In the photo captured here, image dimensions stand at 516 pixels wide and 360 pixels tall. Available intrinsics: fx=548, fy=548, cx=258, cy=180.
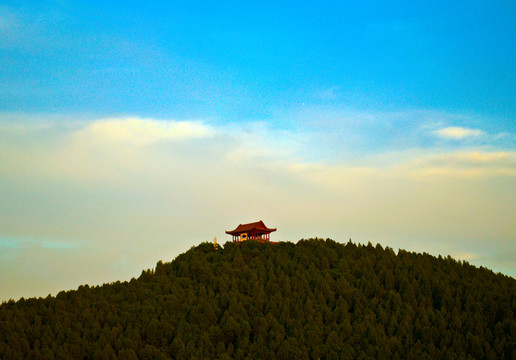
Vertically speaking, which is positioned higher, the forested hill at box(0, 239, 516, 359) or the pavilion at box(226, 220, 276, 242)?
the pavilion at box(226, 220, 276, 242)

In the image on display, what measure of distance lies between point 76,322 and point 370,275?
28.1 meters

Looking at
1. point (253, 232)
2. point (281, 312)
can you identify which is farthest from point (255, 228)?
point (281, 312)

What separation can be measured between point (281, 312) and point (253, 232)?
18.2 m

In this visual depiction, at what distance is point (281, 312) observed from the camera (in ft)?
157

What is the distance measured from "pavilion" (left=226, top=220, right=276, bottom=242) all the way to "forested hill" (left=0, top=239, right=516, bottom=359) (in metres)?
3.87

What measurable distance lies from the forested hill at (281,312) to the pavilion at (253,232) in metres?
3.87

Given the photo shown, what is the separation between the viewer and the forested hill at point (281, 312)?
4291 cm

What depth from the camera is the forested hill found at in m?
42.9

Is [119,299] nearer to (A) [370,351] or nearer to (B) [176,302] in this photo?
(B) [176,302]

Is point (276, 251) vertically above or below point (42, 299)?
above

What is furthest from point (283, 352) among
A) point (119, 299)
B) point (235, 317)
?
point (119, 299)

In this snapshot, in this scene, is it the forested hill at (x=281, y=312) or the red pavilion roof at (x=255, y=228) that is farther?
the red pavilion roof at (x=255, y=228)

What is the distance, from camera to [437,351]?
1645 inches

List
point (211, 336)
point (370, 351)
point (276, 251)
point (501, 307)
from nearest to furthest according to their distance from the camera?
point (370, 351), point (211, 336), point (501, 307), point (276, 251)
